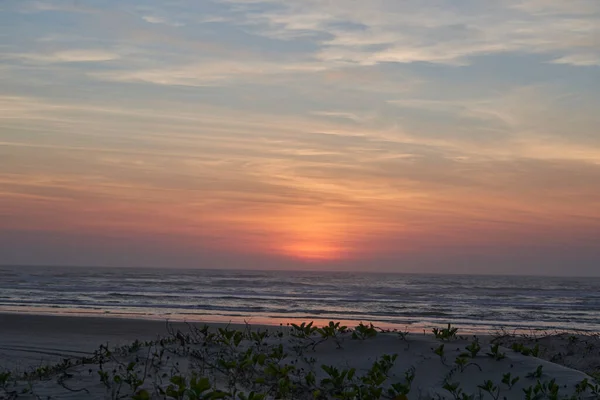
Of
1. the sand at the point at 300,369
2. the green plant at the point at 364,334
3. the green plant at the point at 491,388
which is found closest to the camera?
the sand at the point at 300,369

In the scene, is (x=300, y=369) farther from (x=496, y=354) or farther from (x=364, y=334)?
(x=496, y=354)

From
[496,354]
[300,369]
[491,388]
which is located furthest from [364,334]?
[491,388]

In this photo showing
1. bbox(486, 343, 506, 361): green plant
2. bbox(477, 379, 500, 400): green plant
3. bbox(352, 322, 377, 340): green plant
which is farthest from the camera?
bbox(352, 322, 377, 340): green plant

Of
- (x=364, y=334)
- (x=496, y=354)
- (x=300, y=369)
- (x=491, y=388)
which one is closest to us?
(x=491, y=388)

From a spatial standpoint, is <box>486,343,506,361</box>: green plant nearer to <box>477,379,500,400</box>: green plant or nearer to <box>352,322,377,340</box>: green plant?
<box>477,379,500,400</box>: green plant

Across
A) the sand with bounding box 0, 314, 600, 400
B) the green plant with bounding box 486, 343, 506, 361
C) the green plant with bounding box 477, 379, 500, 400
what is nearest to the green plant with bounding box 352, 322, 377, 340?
the sand with bounding box 0, 314, 600, 400

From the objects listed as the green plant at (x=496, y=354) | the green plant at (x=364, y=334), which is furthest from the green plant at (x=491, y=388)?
the green plant at (x=364, y=334)

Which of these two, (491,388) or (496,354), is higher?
(496,354)

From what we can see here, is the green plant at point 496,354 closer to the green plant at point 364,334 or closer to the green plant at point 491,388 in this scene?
the green plant at point 491,388

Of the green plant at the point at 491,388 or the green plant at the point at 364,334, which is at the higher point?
the green plant at the point at 364,334

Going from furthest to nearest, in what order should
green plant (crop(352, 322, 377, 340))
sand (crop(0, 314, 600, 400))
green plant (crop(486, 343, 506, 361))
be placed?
green plant (crop(352, 322, 377, 340)), green plant (crop(486, 343, 506, 361)), sand (crop(0, 314, 600, 400))

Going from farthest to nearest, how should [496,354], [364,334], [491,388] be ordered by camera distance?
1. [364,334]
2. [496,354]
3. [491,388]

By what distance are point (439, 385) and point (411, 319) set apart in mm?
21733

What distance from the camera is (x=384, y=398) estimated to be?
5.88 meters
